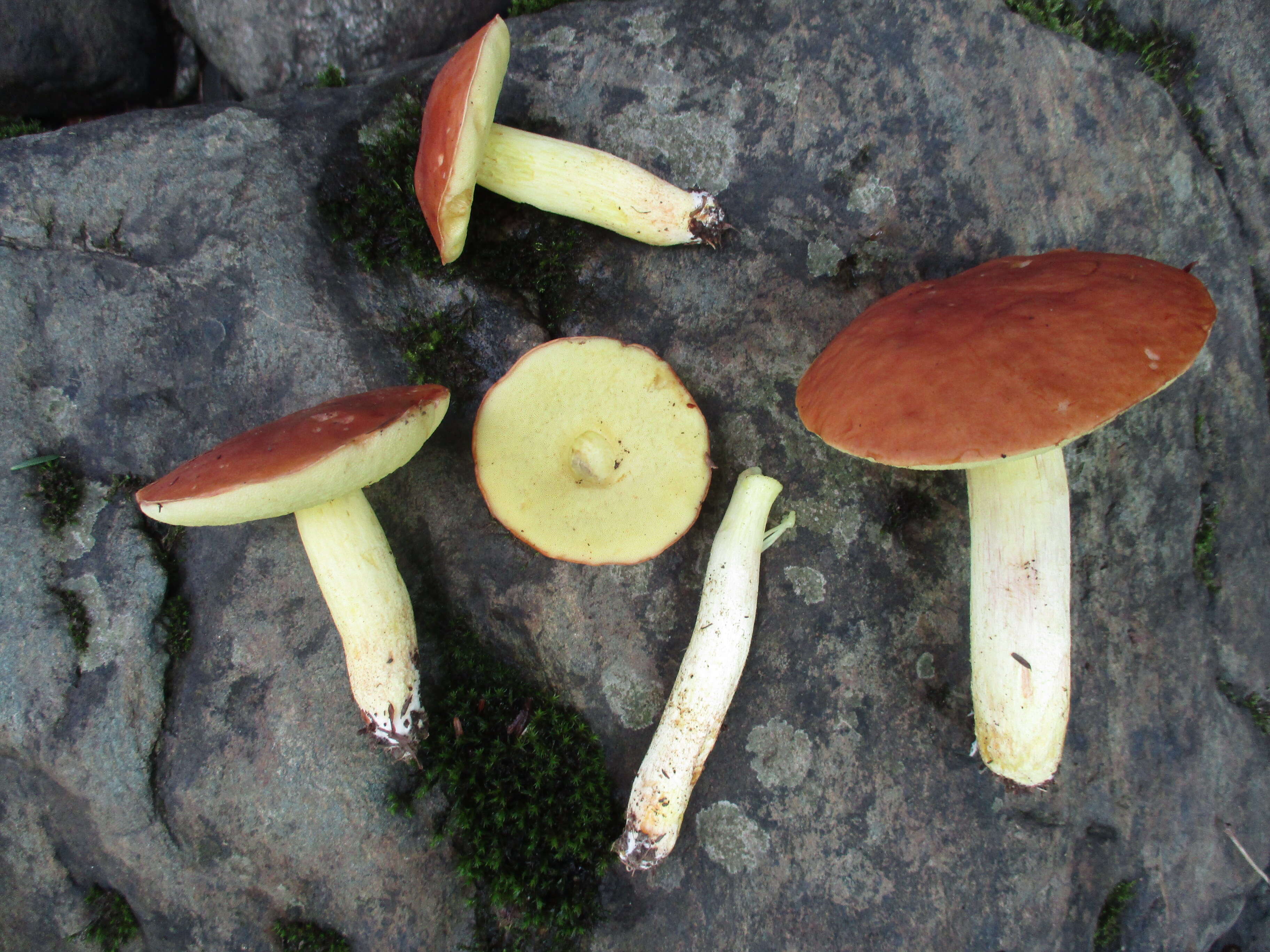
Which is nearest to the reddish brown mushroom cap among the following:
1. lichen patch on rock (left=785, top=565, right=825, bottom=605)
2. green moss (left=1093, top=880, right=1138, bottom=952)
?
lichen patch on rock (left=785, top=565, right=825, bottom=605)

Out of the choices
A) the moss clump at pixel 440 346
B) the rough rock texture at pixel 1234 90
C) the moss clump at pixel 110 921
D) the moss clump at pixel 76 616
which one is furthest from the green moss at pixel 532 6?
the moss clump at pixel 110 921

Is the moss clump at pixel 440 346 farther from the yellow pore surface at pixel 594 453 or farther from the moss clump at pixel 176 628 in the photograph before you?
the moss clump at pixel 176 628

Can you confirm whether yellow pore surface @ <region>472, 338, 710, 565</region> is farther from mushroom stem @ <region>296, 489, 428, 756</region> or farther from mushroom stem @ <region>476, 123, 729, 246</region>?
mushroom stem @ <region>476, 123, 729, 246</region>

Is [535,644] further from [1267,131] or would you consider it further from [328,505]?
[1267,131]

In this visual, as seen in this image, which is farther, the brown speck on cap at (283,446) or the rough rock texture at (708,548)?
the rough rock texture at (708,548)

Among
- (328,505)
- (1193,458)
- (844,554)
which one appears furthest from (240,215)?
(1193,458)

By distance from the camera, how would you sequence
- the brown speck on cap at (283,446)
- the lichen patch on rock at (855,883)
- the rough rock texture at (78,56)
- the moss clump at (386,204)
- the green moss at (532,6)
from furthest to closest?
the rough rock texture at (78,56) → the green moss at (532,6) → the moss clump at (386,204) → the lichen patch on rock at (855,883) → the brown speck on cap at (283,446)

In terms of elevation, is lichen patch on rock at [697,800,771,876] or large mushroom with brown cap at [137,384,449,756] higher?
large mushroom with brown cap at [137,384,449,756]
